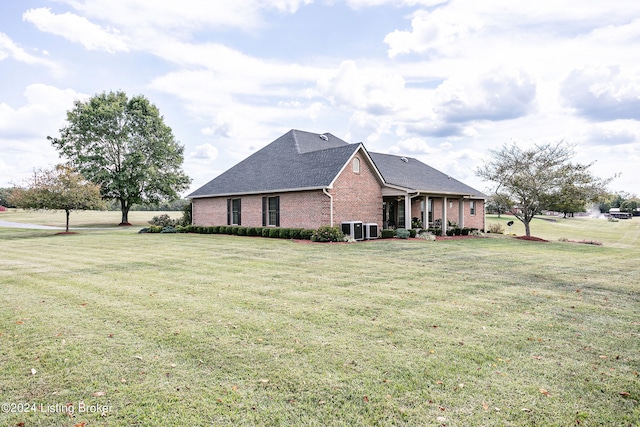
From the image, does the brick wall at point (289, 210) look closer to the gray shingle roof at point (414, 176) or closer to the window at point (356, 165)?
the window at point (356, 165)

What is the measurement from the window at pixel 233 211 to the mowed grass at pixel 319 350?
16.9m

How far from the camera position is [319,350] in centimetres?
476

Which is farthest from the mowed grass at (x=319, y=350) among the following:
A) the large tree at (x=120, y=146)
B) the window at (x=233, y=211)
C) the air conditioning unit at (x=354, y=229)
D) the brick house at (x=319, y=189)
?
the large tree at (x=120, y=146)

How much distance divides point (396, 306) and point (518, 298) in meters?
2.86

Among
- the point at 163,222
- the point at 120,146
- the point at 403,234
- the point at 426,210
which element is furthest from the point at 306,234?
the point at 120,146

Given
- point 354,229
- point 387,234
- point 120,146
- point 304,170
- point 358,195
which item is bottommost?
point 387,234

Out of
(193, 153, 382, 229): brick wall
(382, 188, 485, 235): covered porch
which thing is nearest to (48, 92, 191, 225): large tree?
(193, 153, 382, 229): brick wall

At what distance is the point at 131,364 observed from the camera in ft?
14.2

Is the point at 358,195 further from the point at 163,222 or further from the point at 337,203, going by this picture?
the point at 163,222

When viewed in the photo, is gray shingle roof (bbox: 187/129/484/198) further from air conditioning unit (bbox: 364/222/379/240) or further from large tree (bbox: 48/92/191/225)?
large tree (bbox: 48/92/191/225)

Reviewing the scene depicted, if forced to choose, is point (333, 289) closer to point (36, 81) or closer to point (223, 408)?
point (223, 408)

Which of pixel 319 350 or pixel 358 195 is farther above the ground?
pixel 358 195

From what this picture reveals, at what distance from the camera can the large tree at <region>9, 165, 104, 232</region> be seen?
27047mm

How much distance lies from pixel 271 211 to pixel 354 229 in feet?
20.6
